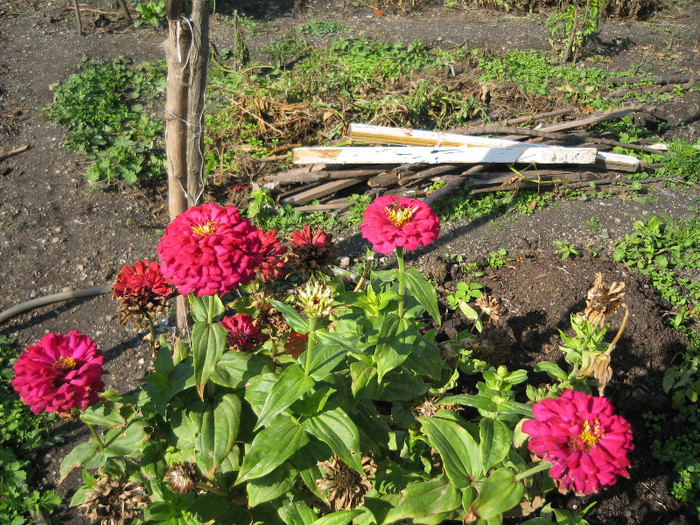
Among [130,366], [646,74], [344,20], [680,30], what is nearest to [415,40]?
[344,20]

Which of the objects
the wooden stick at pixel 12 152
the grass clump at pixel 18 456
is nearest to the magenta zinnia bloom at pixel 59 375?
the grass clump at pixel 18 456

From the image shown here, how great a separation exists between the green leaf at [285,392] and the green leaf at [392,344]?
293 mm

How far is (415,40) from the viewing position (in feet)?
24.0

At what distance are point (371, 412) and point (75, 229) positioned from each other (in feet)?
10.2

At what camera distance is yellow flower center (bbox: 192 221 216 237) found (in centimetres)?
196

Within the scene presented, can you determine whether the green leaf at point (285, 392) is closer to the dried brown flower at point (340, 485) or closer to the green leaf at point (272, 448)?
the green leaf at point (272, 448)

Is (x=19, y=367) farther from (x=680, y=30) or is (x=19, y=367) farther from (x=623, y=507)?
(x=680, y=30)

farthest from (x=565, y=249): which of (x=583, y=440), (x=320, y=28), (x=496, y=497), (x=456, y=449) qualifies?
(x=320, y=28)

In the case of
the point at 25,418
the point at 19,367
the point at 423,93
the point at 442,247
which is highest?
the point at 423,93

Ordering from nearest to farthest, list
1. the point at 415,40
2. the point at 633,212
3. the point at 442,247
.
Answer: the point at 442,247
the point at 633,212
the point at 415,40

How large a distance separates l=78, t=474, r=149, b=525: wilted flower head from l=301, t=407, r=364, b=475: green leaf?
0.75 metres

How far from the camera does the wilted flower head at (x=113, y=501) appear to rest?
85.0 inches

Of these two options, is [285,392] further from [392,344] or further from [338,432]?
[392,344]

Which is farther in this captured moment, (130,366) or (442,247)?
(442,247)
